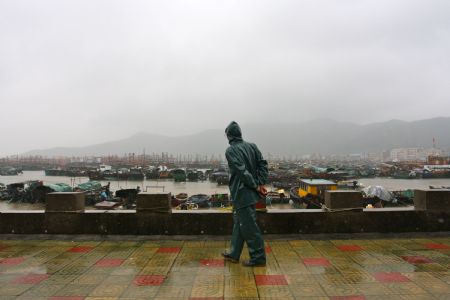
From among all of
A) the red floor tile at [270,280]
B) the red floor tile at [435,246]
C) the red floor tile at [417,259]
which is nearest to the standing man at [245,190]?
the red floor tile at [270,280]

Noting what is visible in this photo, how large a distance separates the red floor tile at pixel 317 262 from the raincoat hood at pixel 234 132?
238cm

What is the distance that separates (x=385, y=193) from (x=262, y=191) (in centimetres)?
3442

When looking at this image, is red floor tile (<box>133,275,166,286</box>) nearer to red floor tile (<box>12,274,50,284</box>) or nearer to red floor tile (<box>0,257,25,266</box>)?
red floor tile (<box>12,274,50,284</box>)

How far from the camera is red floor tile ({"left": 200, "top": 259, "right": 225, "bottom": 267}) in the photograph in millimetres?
6207

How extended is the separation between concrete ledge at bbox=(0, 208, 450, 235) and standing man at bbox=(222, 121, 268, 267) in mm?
1862

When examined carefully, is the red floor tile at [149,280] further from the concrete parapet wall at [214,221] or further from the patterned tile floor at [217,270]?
the concrete parapet wall at [214,221]

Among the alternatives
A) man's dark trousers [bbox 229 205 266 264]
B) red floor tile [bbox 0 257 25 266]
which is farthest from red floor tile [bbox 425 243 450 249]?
red floor tile [bbox 0 257 25 266]

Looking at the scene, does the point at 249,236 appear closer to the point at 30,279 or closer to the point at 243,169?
the point at 243,169

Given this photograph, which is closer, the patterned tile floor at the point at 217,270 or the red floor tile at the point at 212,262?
the patterned tile floor at the point at 217,270

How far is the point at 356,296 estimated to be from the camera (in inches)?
190

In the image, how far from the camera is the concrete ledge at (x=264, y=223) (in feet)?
27.0

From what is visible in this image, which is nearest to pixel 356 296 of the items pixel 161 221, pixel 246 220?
pixel 246 220

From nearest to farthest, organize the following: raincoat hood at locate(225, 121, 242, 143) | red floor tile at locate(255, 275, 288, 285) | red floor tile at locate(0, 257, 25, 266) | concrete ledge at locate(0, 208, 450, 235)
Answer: red floor tile at locate(255, 275, 288, 285) < red floor tile at locate(0, 257, 25, 266) < raincoat hood at locate(225, 121, 242, 143) < concrete ledge at locate(0, 208, 450, 235)

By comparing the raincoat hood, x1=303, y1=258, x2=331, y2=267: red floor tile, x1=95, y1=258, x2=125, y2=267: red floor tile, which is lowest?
x1=303, y1=258, x2=331, y2=267: red floor tile
